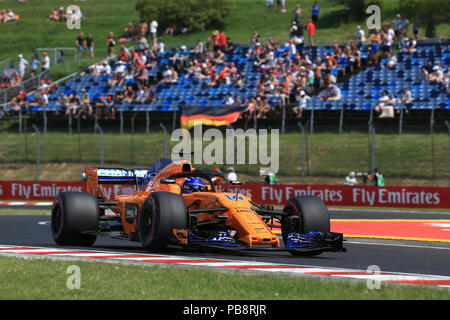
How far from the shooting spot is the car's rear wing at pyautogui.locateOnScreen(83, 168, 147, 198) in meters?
15.8

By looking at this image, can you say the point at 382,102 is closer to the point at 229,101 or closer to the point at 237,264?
the point at 229,101

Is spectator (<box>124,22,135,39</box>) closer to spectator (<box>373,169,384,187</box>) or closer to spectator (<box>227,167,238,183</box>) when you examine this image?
spectator (<box>227,167,238,183</box>)

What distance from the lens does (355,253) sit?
1446 centimetres

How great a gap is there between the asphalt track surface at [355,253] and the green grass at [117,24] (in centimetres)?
3024

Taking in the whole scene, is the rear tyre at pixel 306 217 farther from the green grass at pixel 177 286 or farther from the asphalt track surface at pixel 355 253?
the green grass at pixel 177 286

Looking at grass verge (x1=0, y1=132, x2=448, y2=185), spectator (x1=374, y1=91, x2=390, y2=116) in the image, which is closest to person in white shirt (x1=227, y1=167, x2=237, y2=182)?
grass verge (x1=0, y1=132, x2=448, y2=185)

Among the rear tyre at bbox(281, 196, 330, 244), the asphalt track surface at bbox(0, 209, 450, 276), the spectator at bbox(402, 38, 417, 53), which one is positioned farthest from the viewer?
the spectator at bbox(402, 38, 417, 53)

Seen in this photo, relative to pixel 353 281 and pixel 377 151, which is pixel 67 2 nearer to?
pixel 377 151

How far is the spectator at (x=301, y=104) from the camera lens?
34062mm

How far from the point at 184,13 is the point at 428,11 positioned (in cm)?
1614

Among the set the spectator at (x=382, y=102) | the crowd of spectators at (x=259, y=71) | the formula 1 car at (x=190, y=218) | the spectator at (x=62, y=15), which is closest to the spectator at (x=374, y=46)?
the crowd of spectators at (x=259, y=71)

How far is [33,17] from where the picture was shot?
190ft

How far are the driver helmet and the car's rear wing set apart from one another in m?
2.38

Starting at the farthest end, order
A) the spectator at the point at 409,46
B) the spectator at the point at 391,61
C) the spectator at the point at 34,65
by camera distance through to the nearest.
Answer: the spectator at the point at 34,65
the spectator at the point at 409,46
the spectator at the point at 391,61
